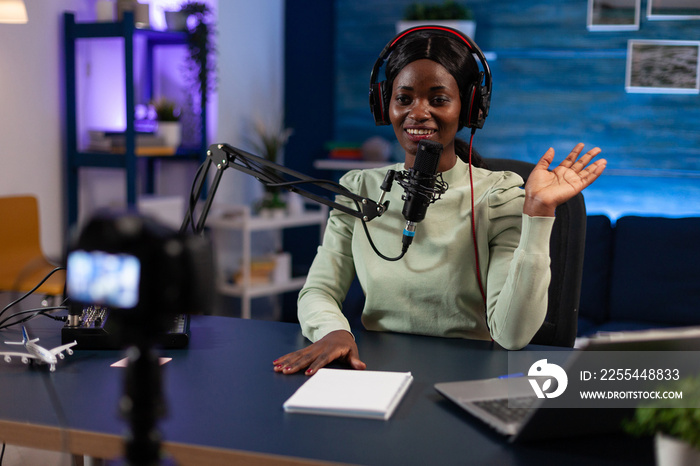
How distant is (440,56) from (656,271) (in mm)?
1969

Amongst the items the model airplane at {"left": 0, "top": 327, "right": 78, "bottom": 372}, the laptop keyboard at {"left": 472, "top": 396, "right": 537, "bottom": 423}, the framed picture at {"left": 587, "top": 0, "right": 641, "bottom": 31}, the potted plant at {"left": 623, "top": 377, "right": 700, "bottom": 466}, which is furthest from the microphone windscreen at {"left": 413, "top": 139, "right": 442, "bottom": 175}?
the framed picture at {"left": 587, "top": 0, "right": 641, "bottom": 31}

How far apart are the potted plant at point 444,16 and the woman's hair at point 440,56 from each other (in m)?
2.46

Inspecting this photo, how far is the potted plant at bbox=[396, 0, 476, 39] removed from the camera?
12.7ft

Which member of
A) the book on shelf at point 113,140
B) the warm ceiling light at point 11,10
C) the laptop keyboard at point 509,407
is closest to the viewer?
the laptop keyboard at point 509,407

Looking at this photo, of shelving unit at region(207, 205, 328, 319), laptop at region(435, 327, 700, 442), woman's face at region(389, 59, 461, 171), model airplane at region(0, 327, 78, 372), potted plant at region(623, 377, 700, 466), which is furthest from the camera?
shelving unit at region(207, 205, 328, 319)

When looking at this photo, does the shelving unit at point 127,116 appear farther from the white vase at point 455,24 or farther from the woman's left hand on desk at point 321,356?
the woman's left hand on desk at point 321,356

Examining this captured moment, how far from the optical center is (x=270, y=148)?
422cm

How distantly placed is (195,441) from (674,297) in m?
2.58

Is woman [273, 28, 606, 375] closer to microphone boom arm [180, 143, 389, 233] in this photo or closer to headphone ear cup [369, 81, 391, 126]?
headphone ear cup [369, 81, 391, 126]

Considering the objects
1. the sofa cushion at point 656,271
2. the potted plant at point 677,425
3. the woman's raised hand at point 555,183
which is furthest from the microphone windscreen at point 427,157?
the sofa cushion at point 656,271

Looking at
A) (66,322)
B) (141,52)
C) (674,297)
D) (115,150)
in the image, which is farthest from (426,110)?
(141,52)

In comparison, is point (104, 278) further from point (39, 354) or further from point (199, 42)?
point (199, 42)

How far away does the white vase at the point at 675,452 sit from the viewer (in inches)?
28.0

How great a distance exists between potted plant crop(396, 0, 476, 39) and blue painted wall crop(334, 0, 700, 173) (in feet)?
0.80
